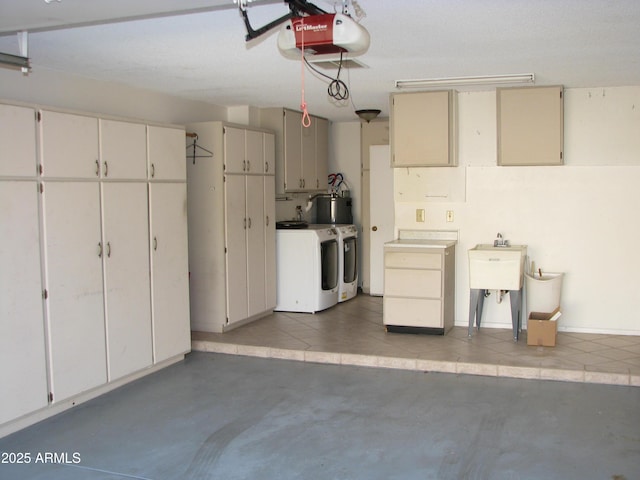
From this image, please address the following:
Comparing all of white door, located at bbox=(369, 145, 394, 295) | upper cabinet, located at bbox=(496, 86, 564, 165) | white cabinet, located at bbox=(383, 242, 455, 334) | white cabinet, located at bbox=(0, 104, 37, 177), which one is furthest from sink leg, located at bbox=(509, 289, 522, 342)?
white cabinet, located at bbox=(0, 104, 37, 177)

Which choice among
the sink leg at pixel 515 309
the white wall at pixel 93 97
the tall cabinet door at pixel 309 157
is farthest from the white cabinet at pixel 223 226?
the sink leg at pixel 515 309

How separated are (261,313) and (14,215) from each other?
332 centimetres

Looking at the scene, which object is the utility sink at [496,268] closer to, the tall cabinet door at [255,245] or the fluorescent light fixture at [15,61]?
the tall cabinet door at [255,245]

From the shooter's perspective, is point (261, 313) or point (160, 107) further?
point (261, 313)

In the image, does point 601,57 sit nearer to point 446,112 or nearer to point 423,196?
point 446,112

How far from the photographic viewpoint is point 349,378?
16.1 feet

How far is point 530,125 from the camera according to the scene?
5.64 meters

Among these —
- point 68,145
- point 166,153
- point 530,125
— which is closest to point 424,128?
point 530,125

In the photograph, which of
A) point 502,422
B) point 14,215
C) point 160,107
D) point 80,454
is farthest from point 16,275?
point 502,422

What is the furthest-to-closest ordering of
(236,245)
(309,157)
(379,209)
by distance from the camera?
(379,209) < (309,157) < (236,245)

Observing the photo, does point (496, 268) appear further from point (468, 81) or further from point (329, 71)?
point (329, 71)

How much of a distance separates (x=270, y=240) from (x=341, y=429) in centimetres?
323

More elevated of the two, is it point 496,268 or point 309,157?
Result: point 309,157

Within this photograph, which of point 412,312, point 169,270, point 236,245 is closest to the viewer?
point 169,270
